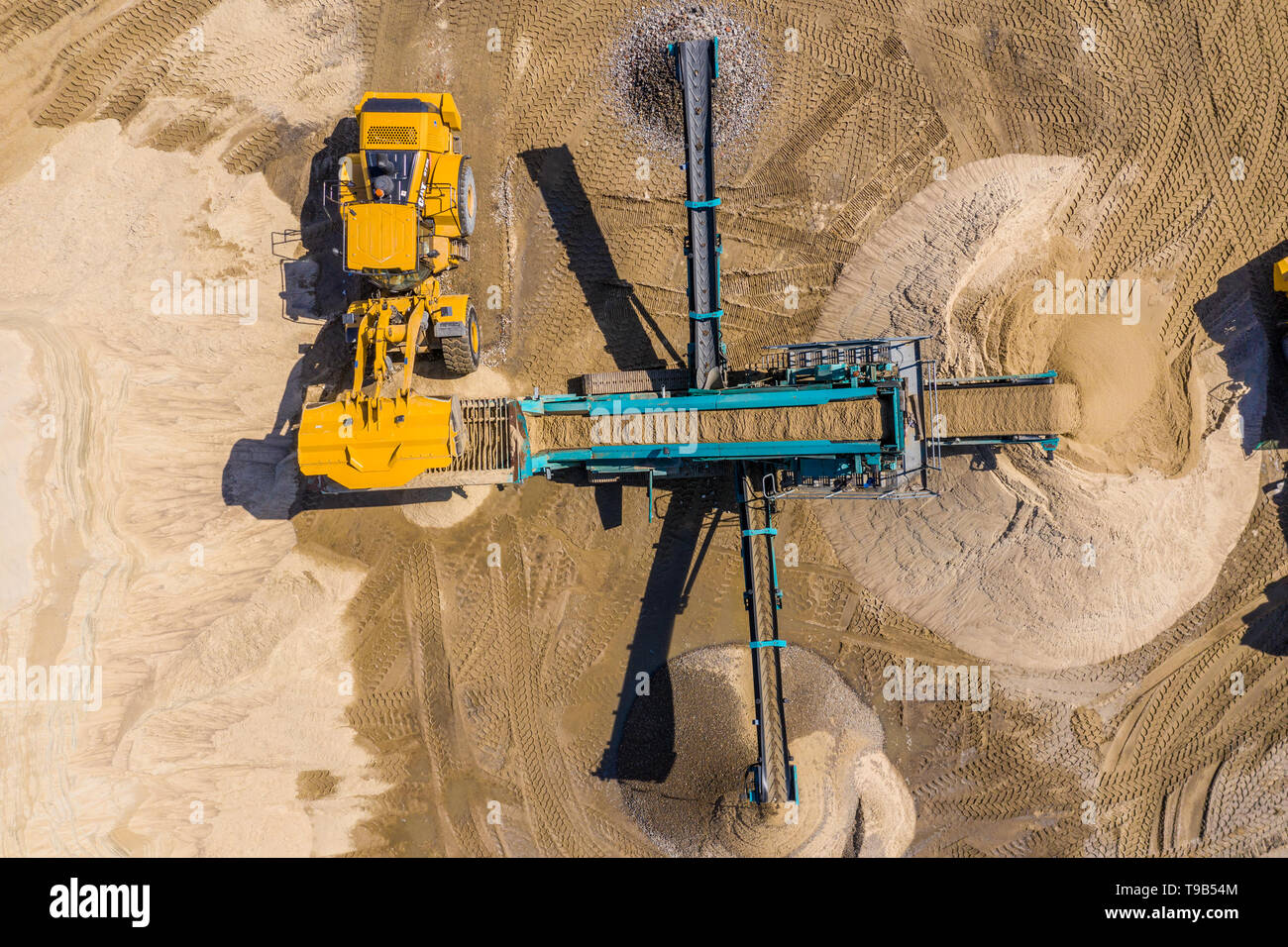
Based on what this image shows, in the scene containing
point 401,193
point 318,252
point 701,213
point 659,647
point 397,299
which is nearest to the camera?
point 701,213

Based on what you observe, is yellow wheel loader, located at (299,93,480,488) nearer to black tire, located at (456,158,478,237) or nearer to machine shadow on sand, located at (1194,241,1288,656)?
black tire, located at (456,158,478,237)

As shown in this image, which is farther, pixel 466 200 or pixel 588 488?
pixel 588 488

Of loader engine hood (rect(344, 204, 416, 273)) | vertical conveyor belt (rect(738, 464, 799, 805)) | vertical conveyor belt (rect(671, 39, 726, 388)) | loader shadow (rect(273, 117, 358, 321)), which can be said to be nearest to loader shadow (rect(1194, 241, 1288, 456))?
vertical conveyor belt (rect(738, 464, 799, 805))

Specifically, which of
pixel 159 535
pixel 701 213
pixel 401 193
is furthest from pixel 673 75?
pixel 159 535

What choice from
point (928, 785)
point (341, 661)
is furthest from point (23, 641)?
point (928, 785)

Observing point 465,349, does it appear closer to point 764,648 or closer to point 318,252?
point 318,252

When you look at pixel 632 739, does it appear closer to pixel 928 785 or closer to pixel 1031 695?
pixel 928 785
